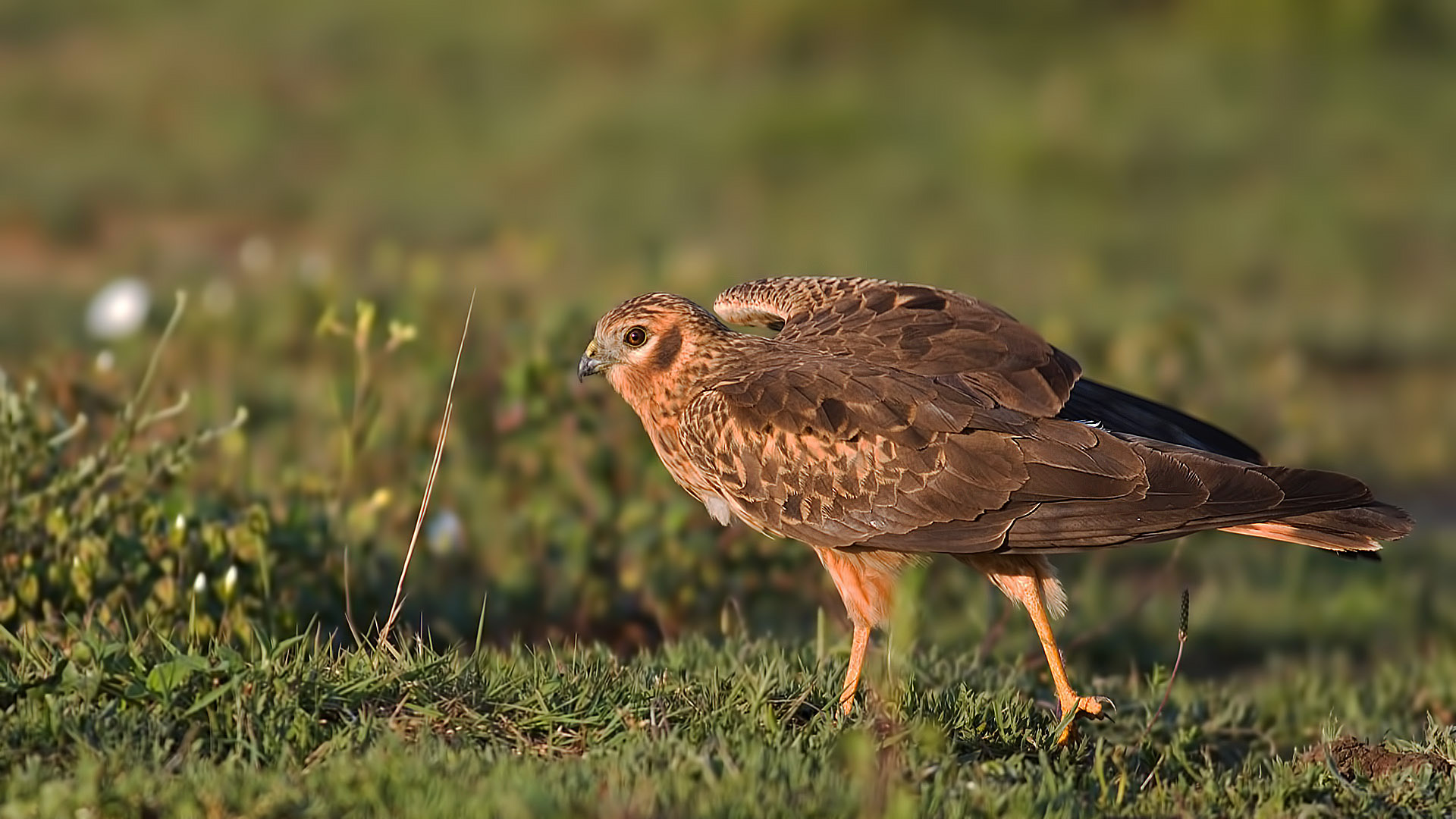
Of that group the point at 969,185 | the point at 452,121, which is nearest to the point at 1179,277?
the point at 969,185

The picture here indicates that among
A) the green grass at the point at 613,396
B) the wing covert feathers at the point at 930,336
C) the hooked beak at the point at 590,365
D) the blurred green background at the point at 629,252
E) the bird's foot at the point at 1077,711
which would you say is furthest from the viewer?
the blurred green background at the point at 629,252

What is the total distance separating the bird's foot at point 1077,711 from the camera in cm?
465

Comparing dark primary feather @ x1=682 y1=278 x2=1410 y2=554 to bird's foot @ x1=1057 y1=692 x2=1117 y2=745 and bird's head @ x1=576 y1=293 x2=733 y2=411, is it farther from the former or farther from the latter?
bird's foot @ x1=1057 y1=692 x2=1117 y2=745

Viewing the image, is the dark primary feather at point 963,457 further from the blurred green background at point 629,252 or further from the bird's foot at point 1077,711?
the blurred green background at point 629,252

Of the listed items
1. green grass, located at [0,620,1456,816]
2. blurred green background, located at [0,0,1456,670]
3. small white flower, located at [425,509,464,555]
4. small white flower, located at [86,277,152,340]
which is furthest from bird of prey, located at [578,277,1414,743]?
small white flower, located at [86,277,152,340]

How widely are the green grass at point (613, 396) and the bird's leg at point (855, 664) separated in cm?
7

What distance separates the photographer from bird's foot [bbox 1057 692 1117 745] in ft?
15.3

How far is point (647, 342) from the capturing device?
5676mm

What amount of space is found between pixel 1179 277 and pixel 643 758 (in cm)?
1041

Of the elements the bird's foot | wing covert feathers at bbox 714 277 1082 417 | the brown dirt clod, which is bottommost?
the bird's foot

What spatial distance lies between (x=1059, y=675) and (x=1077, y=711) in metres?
0.30

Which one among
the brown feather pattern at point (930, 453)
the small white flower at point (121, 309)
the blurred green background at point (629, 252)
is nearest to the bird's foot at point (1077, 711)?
the brown feather pattern at point (930, 453)

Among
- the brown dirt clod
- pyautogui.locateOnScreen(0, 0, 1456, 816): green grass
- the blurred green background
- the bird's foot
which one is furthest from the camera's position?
the blurred green background

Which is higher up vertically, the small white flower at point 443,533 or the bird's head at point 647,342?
the bird's head at point 647,342
